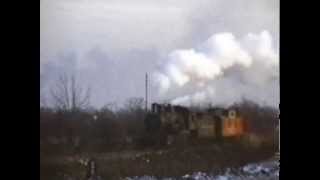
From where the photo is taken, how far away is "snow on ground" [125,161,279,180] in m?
1.91

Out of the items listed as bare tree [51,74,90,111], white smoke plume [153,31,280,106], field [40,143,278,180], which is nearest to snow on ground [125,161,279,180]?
field [40,143,278,180]

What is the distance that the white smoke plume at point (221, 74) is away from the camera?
1.90 metres

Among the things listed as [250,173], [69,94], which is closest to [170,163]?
[250,173]

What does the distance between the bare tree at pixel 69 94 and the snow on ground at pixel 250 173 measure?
427mm

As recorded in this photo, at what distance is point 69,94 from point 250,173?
0.66 meters

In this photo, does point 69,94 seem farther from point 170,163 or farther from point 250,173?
point 250,173

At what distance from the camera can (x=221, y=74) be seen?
1908 millimetres

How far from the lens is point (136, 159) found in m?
1.88

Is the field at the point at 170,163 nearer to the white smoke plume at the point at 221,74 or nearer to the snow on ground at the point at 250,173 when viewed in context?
the snow on ground at the point at 250,173

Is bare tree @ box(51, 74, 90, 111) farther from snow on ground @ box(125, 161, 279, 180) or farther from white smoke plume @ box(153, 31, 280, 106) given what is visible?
snow on ground @ box(125, 161, 279, 180)
